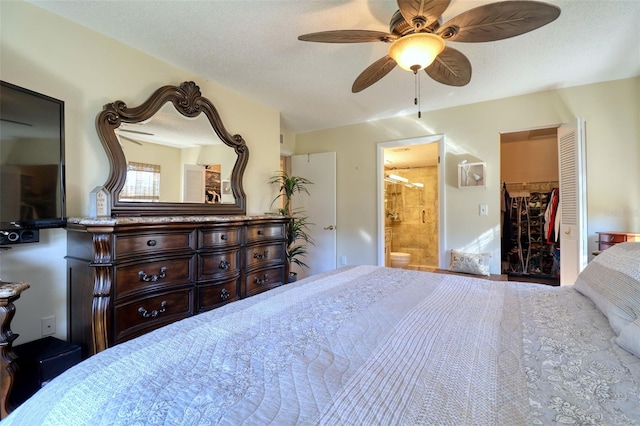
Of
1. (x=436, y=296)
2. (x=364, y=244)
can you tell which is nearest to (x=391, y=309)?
(x=436, y=296)

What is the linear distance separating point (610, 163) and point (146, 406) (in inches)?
159

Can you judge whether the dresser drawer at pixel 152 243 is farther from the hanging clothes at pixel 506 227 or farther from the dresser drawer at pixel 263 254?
the hanging clothes at pixel 506 227

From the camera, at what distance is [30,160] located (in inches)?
62.2

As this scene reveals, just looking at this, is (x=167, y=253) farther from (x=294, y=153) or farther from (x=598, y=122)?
(x=598, y=122)

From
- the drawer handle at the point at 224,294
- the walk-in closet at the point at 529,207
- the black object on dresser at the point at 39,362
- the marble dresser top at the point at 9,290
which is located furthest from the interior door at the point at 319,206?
the marble dresser top at the point at 9,290

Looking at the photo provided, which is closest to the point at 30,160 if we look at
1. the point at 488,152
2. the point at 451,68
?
the point at 451,68

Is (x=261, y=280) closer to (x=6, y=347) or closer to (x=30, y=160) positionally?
(x=6, y=347)

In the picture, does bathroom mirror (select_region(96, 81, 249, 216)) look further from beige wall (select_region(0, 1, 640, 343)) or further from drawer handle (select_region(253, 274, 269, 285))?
drawer handle (select_region(253, 274, 269, 285))

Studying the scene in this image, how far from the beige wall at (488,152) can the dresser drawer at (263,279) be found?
157cm

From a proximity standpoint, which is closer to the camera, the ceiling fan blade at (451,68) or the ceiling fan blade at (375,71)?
the ceiling fan blade at (451,68)

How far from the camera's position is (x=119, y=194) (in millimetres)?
2148

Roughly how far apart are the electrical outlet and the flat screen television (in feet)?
2.12

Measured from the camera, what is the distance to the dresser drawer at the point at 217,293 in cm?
216

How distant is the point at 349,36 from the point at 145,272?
191 cm
